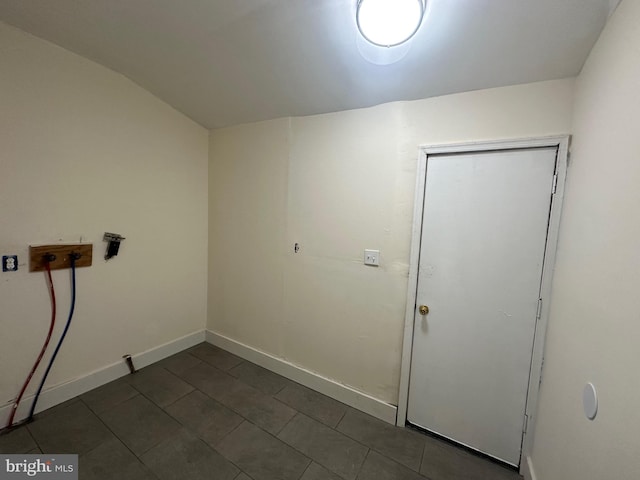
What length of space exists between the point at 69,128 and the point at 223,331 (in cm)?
212

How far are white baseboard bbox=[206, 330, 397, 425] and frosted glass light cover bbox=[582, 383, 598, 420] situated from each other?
1.15 metres

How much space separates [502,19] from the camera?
1.13 meters

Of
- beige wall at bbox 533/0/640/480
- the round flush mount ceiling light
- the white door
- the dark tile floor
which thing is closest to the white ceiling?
the round flush mount ceiling light

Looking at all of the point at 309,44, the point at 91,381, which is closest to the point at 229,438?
the point at 91,381

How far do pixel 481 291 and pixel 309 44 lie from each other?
5.77ft

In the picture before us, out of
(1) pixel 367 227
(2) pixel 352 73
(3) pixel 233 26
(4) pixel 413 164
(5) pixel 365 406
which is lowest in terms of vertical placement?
(5) pixel 365 406

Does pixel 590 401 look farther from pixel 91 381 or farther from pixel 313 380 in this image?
pixel 91 381

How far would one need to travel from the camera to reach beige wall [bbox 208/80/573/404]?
1.53 m

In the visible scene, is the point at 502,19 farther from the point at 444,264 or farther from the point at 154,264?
the point at 154,264

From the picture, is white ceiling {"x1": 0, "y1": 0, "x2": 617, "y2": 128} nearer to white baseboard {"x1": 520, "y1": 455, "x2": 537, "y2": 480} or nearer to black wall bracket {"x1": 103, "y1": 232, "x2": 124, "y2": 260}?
black wall bracket {"x1": 103, "y1": 232, "x2": 124, "y2": 260}

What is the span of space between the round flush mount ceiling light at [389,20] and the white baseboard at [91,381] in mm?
2965

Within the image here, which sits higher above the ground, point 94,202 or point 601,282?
point 94,202

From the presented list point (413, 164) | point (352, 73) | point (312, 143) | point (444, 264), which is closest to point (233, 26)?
point (352, 73)

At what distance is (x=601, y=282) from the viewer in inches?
34.5
